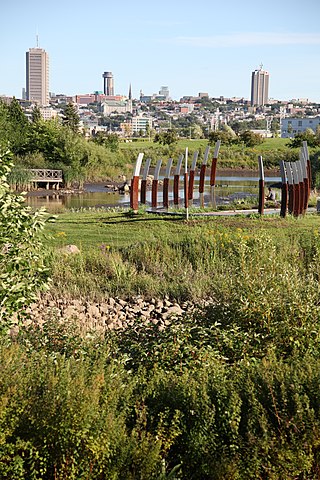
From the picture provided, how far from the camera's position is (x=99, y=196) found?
105 ft

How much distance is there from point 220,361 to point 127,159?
4260cm

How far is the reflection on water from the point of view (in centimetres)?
2784

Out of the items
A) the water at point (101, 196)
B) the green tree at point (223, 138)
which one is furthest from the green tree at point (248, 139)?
the water at point (101, 196)

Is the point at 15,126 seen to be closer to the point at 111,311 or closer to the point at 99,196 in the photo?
the point at 99,196

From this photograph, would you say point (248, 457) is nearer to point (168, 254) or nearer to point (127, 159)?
point (168, 254)

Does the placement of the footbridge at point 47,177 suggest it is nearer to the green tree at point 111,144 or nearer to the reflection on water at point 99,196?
the reflection on water at point 99,196

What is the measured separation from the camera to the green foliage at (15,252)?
5.56 m

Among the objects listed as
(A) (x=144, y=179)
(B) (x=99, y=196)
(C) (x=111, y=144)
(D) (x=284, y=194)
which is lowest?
(B) (x=99, y=196)

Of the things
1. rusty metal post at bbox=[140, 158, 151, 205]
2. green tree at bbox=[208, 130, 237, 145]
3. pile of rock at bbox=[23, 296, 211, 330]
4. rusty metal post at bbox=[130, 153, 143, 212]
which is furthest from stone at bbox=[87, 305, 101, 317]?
green tree at bbox=[208, 130, 237, 145]

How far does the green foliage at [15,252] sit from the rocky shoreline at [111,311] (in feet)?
3.64

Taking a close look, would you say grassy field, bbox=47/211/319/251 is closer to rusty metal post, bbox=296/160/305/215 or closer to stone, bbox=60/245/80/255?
rusty metal post, bbox=296/160/305/215

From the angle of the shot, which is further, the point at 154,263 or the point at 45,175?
the point at 45,175

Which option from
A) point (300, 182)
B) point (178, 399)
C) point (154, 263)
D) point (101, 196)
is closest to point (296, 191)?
point (300, 182)

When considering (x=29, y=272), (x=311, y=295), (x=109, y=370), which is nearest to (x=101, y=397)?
(x=109, y=370)
